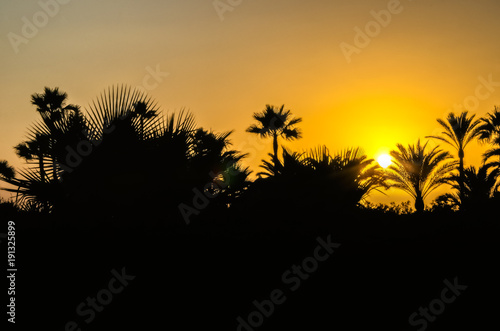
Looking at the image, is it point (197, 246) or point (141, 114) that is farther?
point (141, 114)

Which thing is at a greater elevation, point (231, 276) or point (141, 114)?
point (141, 114)

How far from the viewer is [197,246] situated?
6.63 m

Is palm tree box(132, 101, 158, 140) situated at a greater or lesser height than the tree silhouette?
greater

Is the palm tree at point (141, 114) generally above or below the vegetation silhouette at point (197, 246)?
above

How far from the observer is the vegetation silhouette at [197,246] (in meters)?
6.21

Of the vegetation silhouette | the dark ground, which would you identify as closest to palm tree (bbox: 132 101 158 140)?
the vegetation silhouette

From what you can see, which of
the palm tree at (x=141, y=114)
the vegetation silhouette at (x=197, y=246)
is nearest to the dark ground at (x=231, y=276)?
the vegetation silhouette at (x=197, y=246)

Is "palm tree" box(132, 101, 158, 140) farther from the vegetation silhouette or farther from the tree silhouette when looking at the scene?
the tree silhouette

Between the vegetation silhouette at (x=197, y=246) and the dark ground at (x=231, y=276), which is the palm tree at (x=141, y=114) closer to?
the vegetation silhouette at (x=197, y=246)

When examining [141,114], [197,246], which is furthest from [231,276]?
[141,114]

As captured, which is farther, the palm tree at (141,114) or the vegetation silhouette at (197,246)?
the palm tree at (141,114)

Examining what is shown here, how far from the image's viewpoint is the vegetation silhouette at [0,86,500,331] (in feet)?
20.4

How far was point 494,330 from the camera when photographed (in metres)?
6.08

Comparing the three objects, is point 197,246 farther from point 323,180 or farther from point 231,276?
point 323,180
